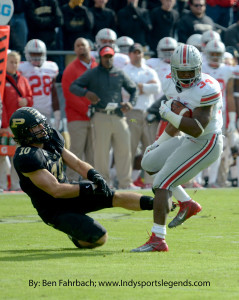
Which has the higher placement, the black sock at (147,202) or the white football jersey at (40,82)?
the white football jersey at (40,82)

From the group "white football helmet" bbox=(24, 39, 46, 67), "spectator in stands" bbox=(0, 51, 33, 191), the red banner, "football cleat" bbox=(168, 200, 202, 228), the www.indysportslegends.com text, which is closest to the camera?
the www.indysportslegends.com text

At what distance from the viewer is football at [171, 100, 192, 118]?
671cm

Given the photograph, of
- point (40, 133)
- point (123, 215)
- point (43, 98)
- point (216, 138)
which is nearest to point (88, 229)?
point (40, 133)

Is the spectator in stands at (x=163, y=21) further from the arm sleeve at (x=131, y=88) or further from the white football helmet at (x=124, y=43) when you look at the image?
the arm sleeve at (x=131, y=88)

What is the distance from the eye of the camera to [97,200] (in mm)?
6770

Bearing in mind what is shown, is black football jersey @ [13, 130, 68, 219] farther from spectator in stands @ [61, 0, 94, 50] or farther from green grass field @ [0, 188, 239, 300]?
spectator in stands @ [61, 0, 94, 50]

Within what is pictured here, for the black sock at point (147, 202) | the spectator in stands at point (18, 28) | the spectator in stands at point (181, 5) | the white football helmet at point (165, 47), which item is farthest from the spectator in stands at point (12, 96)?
the black sock at point (147, 202)

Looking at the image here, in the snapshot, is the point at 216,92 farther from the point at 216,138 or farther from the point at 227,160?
the point at 227,160

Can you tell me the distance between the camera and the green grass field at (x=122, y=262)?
4914 mm

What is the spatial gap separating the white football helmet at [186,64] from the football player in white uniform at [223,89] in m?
6.51

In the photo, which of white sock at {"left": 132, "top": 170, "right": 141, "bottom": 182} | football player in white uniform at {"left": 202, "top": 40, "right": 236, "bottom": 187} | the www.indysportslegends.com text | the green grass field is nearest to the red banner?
the green grass field

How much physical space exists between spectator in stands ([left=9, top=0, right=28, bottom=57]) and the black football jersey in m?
6.47

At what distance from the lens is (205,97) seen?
6.72 meters

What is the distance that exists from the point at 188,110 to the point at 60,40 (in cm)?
781
